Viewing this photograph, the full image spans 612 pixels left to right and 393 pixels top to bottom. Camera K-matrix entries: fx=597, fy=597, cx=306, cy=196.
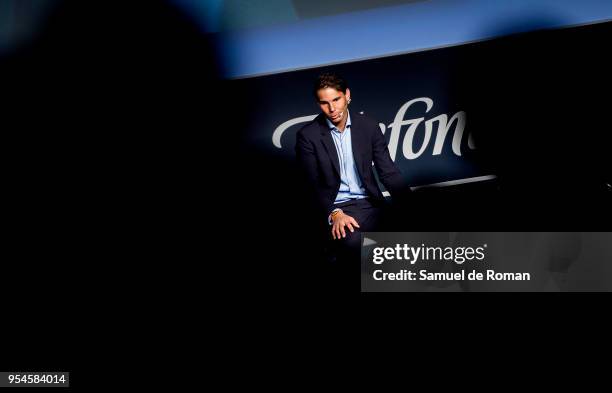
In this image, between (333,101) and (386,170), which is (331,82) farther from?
(386,170)

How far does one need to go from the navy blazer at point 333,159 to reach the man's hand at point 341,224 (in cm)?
14

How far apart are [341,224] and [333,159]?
13.0 inches

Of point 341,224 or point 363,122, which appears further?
point 363,122

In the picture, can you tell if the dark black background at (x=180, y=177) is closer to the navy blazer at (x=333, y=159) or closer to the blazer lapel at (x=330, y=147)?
the navy blazer at (x=333, y=159)

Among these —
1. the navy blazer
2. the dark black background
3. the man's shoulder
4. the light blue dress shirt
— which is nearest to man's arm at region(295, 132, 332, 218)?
the navy blazer

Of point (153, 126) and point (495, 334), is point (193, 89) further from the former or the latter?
point (495, 334)

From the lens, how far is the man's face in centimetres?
253

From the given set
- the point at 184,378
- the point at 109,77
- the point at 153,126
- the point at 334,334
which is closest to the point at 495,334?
the point at 334,334

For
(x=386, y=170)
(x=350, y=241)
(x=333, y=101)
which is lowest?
(x=350, y=241)

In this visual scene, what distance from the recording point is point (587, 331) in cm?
244

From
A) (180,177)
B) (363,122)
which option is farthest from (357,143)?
(180,177)

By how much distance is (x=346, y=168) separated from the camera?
2686mm

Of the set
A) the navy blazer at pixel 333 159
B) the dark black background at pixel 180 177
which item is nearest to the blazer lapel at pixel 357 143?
the navy blazer at pixel 333 159

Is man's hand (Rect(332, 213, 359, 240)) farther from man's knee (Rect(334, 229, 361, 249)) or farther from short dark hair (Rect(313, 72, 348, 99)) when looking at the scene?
short dark hair (Rect(313, 72, 348, 99))
